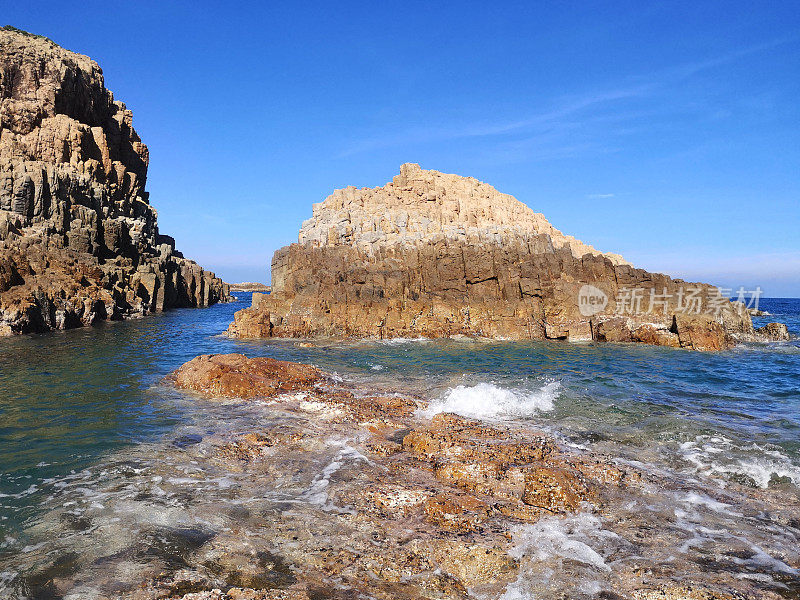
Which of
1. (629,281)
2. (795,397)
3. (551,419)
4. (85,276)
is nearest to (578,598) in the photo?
(551,419)

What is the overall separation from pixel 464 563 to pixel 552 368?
1499 centimetres

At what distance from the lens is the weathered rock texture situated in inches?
1147

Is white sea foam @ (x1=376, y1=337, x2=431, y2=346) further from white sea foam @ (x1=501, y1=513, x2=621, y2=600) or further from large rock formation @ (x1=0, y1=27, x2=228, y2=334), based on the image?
large rock formation @ (x1=0, y1=27, x2=228, y2=334)

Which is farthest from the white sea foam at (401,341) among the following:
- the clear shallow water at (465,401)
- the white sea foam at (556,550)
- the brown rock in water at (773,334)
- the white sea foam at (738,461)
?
the brown rock in water at (773,334)

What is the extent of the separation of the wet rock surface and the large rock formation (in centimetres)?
2808

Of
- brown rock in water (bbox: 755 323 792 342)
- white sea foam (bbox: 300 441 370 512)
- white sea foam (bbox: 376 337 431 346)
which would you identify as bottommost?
white sea foam (bbox: 300 441 370 512)

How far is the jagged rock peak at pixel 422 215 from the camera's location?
42500mm

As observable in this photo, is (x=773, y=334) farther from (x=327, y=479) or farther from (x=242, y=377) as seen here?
(x=327, y=479)

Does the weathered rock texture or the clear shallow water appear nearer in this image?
the clear shallow water

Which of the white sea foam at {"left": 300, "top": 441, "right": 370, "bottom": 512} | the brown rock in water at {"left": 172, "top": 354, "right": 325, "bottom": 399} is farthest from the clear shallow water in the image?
the white sea foam at {"left": 300, "top": 441, "right": 370, "bottom": 512}

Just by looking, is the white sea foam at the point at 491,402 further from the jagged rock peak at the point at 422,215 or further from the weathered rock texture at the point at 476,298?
the jagged rock peak at the point at 422,215

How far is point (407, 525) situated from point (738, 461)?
22.7 ft

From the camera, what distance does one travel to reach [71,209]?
43.9 m

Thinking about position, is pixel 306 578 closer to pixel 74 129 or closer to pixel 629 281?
pixel 629 281
